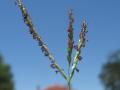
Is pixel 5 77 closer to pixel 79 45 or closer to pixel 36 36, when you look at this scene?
pixel 79 45

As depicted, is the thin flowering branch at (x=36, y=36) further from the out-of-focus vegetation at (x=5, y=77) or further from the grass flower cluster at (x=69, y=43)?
the out-of-focus vegetation at (x=5, y=77)

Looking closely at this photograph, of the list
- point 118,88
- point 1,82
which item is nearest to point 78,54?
point 1,82

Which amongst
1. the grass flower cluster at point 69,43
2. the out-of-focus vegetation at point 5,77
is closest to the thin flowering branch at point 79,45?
the grass flower cluster at point 69,43

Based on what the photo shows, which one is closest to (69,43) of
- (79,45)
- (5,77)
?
(79,45)

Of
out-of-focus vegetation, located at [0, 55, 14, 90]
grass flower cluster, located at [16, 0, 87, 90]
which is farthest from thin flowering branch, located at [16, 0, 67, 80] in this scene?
out-of-focus vegetation, located at [0, 55, 14, 90]

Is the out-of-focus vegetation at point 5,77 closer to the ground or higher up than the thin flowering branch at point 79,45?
closer to the ground

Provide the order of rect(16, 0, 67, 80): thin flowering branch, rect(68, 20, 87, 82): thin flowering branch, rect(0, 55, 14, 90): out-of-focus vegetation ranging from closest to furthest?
rect(16, 0, 67, 80): thin flowering branch
rect(68, 20, 87, 82): thin flowering branch
rect(0, 55, 14, 90): out-of-focus vegetation

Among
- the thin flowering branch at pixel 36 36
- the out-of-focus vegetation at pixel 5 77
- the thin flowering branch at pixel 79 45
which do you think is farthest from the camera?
the out-of-focus vegetation at pixel 5 77

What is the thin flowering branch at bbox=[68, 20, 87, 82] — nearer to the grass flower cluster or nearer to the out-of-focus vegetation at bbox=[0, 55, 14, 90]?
the grass flower cluster
